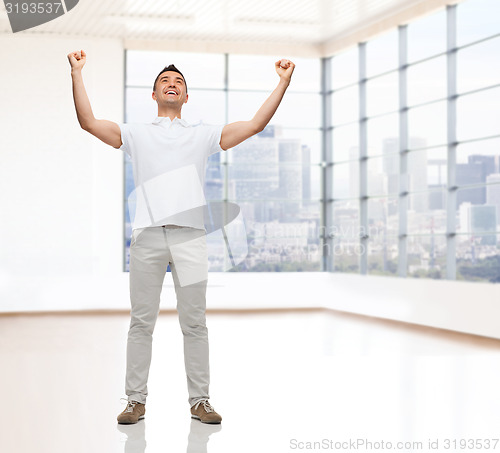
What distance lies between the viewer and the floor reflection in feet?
9.80

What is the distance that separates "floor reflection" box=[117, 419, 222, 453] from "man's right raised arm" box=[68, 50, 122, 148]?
122 centimetres

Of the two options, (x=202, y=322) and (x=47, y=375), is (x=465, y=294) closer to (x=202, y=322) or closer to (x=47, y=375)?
(x=47, y=375)

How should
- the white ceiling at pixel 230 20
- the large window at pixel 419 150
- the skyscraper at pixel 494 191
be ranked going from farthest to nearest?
the white ceiling at pixel 230 20, the large window at pixel 419 150, the skyscraper at pixel 494 191

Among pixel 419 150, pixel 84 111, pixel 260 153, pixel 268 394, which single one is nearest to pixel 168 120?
pixel 84 111

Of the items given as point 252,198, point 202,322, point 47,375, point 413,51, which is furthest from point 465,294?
point 202,322

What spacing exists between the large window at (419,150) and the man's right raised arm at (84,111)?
5588mm

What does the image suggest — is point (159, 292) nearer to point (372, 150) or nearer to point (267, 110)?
point (267, 110)

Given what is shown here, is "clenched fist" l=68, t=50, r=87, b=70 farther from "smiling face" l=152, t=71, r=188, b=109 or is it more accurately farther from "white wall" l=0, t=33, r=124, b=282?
"white wall" l=0, t=33, r=124, b=282

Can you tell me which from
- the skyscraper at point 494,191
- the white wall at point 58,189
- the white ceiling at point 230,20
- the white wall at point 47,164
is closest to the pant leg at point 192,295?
the skyscraper at point 494,191

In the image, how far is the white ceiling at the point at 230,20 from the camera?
351 inches

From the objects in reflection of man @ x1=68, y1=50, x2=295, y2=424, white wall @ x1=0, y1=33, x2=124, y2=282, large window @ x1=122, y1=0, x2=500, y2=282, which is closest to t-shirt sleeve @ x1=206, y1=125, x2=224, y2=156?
reflection of man @ x1=68, y1=50, x2=295, y2=424

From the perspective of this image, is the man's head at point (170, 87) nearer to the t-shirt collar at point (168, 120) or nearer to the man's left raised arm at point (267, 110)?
the t-shirt collar at point (168, 120)

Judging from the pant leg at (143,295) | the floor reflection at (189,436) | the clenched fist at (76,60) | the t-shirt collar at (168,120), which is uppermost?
the clenched fist at (76,60)

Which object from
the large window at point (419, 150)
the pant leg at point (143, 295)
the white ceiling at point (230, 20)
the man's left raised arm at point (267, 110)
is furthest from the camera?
the white ceiling at point (230, 20)
